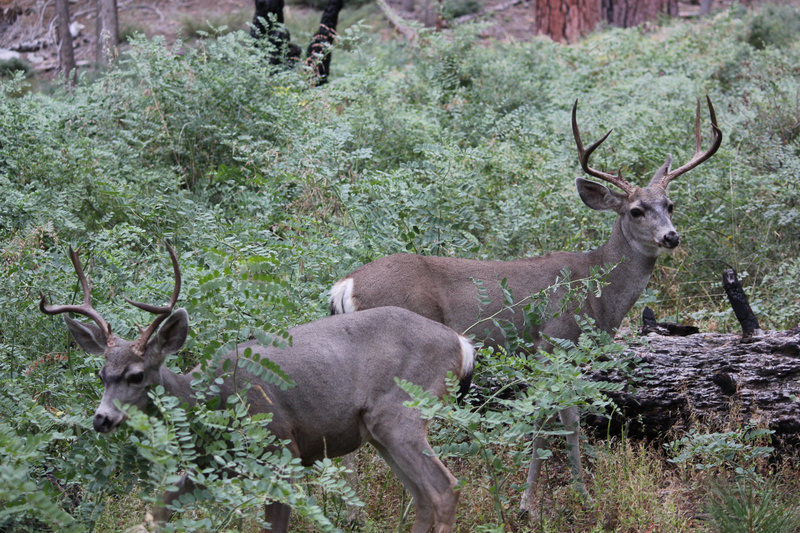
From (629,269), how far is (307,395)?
Result: 10.0 feet

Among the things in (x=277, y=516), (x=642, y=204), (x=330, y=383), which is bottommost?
(x=277, y=516)

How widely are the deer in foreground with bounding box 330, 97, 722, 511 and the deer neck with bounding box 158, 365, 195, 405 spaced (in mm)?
1413

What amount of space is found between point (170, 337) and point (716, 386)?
3570mm

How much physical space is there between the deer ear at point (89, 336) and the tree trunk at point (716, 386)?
3210 millimetres

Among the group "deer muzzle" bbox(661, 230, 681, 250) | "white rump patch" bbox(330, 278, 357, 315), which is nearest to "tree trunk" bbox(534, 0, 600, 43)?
"deer muzzle" bbox(661, 230, 681, 250)

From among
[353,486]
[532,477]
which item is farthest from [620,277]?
[353,486]

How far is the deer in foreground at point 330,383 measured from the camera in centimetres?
443

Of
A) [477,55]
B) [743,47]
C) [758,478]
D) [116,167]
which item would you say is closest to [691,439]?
[758,478]

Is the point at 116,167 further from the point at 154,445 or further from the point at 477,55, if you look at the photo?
the point at 477,55

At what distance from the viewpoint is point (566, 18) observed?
18.9 meters

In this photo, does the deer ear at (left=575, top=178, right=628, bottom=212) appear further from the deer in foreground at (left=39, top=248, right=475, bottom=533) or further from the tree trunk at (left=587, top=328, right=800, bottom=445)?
the deer in foreground at (left=39, top=248, right=475, bottom=533)

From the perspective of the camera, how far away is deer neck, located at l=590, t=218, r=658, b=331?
20.7 ft

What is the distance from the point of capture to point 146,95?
31.7ft

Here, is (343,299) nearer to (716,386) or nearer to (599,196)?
(599,196)
